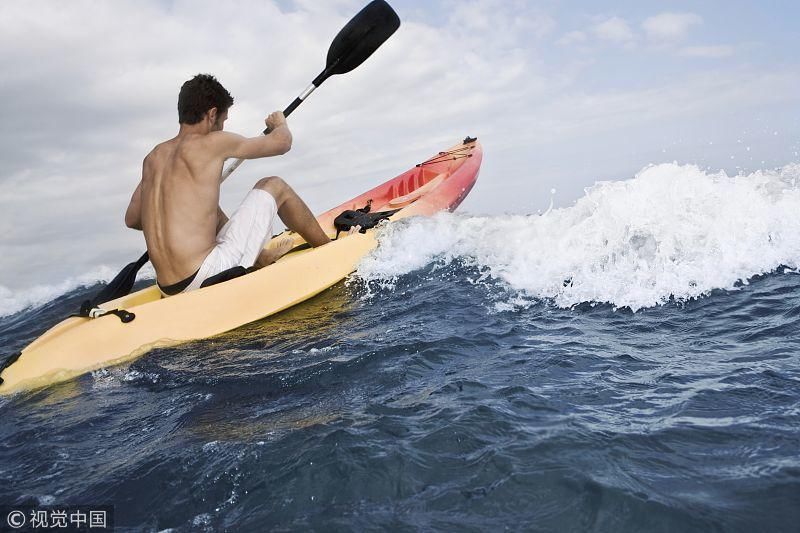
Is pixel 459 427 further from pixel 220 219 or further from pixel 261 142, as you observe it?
pixel 220 219

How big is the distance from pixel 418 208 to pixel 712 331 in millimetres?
3865

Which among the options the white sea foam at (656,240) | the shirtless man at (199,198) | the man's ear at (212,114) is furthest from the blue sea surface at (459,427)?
the man's ear at (212,114)

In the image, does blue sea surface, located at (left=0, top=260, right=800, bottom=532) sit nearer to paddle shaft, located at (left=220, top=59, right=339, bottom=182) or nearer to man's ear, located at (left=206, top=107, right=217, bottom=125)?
man's ear, located at (left=206, top=107, right=217, bottom=125)

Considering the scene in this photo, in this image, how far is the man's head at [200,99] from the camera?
156 inches

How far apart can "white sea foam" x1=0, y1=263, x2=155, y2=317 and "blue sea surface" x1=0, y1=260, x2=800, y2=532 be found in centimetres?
620

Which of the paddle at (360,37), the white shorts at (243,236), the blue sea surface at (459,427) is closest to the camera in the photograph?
the blue sea surface at (459,427)

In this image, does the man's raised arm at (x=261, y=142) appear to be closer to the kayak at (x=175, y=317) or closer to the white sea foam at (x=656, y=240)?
the kayak at (x=175, y=317)

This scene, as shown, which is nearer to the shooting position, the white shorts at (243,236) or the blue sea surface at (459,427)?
the blue sea surface at (459,427)

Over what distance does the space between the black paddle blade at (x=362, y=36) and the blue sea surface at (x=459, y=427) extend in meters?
3.30

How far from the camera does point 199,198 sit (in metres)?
4.04

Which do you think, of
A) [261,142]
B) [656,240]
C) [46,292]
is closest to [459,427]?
[656,240]

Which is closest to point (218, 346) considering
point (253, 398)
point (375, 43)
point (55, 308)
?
point (253, 398)

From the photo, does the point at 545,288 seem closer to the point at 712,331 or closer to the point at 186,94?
the point at 712,331

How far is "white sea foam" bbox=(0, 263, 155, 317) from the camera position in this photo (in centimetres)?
871
